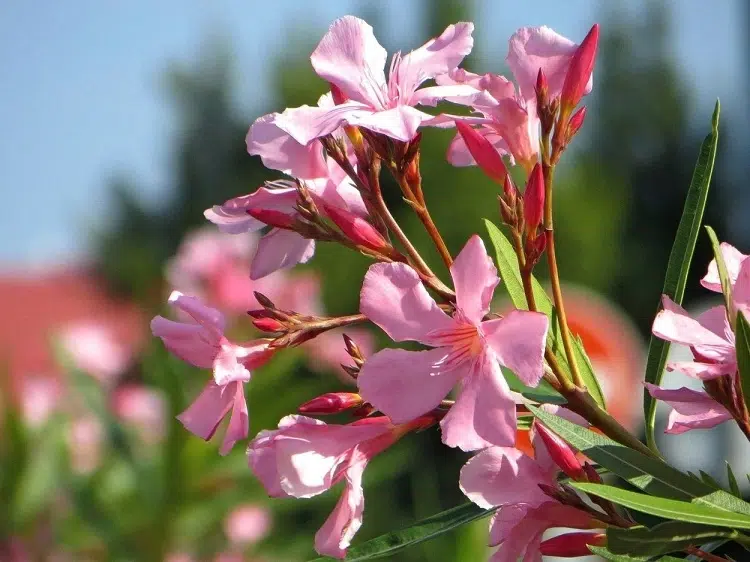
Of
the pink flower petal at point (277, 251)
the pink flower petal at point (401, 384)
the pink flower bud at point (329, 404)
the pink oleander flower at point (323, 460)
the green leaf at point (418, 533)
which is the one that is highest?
the pink flower petal at point (277, 251)

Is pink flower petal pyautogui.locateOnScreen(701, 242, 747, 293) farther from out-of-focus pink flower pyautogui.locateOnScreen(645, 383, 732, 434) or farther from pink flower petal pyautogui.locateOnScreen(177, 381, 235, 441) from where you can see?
pink flower petal pyautogui.locateOnScreen(177, 381, 235, 441)

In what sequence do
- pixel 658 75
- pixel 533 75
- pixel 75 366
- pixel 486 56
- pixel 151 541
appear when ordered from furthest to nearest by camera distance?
pixel 658 75
pixel 486 56
pixel 75 366
pixel 151 541
pixel 533 75

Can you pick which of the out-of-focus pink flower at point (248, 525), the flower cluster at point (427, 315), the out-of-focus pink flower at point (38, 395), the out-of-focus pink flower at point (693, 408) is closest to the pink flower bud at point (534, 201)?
the flower cluster at point (427, 315)

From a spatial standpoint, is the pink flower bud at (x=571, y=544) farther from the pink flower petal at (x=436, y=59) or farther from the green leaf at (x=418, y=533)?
the pink flower petal at (x=436, y=59)

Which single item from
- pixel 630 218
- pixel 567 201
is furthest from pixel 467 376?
pixel 630 218

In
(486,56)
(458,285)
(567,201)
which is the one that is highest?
(458,285)

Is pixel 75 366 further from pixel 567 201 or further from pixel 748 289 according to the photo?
pixel 567 201
